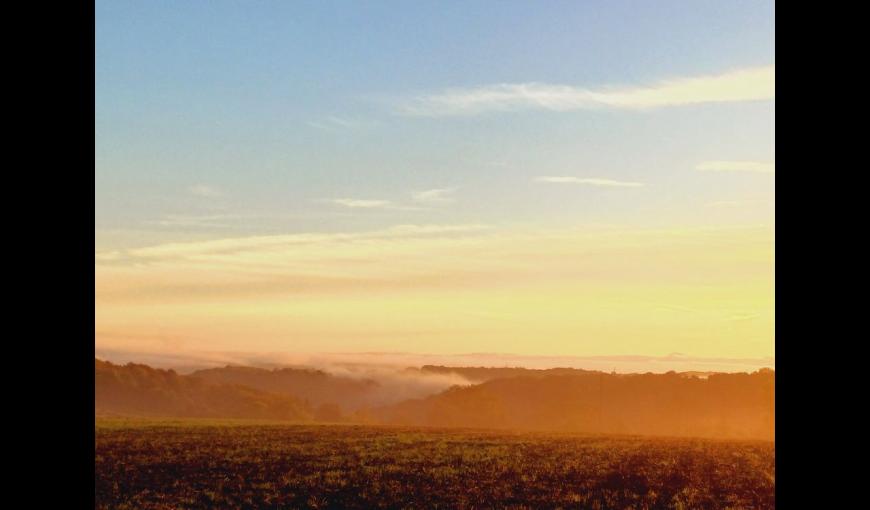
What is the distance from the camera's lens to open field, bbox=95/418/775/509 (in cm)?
2097

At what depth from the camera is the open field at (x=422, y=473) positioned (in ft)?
68.8

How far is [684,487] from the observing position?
23562mm

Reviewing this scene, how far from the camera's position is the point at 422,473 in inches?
1022

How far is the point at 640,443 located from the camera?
133 ft
